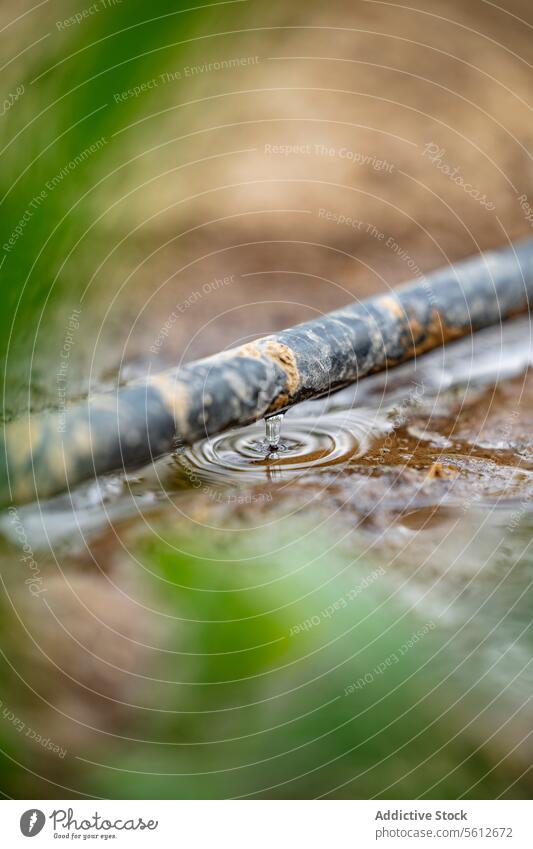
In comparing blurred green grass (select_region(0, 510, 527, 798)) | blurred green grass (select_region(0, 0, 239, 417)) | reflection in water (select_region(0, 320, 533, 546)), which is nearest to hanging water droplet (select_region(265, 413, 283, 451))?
reflection in water (select_region(0, 320, 533, 546))

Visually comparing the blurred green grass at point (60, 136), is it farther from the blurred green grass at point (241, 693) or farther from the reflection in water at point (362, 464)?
the reflection in water at point (362, 464)

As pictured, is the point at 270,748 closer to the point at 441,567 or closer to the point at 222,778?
the point at 222,778

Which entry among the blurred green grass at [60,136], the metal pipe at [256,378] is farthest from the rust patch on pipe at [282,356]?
the blurred green grass at [60,136]

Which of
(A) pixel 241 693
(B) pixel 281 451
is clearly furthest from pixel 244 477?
(A) pixel 241 693

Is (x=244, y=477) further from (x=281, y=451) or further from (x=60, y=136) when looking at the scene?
(x=60, y=136)

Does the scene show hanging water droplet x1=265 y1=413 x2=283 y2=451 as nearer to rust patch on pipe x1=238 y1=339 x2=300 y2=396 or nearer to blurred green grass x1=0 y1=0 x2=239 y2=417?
rust patch on pipe x1=238 y1=339 x2=300 y2=396

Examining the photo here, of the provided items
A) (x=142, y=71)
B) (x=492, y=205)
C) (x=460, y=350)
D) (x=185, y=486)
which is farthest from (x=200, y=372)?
(x=492, y=205)
